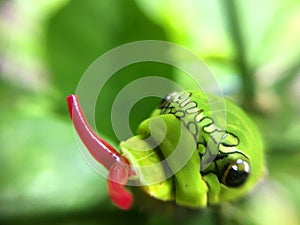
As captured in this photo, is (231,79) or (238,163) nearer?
(238,163)

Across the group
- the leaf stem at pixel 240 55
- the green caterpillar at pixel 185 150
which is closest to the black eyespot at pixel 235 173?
the green caterpillar at pixel 185 150

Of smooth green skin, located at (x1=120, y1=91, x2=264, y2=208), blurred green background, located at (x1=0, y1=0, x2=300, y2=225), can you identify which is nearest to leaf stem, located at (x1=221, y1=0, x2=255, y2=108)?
blurred green background, located at (x1=0, y1=0, x2=300, y2=225)

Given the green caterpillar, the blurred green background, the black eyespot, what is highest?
the blurred green background

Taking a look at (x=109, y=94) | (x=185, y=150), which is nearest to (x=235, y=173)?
(x=185, y=150)

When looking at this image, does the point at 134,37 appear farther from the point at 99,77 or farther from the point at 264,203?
the point at 264,203

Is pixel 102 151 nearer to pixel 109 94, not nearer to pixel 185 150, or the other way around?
pixel 185 150

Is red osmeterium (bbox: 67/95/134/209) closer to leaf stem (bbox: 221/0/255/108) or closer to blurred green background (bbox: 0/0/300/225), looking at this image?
blurred green background (bbox: 0/0/300/225)

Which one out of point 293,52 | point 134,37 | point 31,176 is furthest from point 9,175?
point 293,52

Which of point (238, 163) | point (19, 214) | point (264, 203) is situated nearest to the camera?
point (238, 163)
